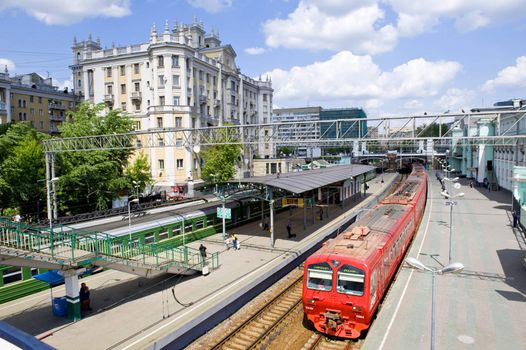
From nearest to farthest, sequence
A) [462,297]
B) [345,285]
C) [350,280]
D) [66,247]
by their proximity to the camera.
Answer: [350,280] → [345,285] → [66,247] → [462,297]

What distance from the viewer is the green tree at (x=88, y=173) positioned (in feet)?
99.4

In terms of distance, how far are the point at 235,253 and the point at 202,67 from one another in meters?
40.0

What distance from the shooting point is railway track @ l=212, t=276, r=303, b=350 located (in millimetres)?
13029

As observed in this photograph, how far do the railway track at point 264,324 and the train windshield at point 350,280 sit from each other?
3282mm

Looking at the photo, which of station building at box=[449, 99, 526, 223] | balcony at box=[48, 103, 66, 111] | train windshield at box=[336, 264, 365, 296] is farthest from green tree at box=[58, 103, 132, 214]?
balcony at box=[48, 103, 66, 111]

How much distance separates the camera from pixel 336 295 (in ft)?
41.1

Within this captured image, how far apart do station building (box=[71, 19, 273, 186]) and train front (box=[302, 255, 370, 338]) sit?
112ft

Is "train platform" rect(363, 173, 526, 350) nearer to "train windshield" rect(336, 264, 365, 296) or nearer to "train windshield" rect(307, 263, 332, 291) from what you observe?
"train windshield" rect(336, 264, 365, 296)

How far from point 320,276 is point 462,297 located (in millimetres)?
6869

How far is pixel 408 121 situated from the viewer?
2489 centimetres

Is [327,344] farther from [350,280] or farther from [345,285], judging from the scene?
[350,280]

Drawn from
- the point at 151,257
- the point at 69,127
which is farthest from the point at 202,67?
the point at 151,257

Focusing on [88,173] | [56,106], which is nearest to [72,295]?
[88,173]

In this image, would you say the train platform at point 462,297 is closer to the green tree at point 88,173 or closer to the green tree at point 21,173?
the green tree at point 88,173
